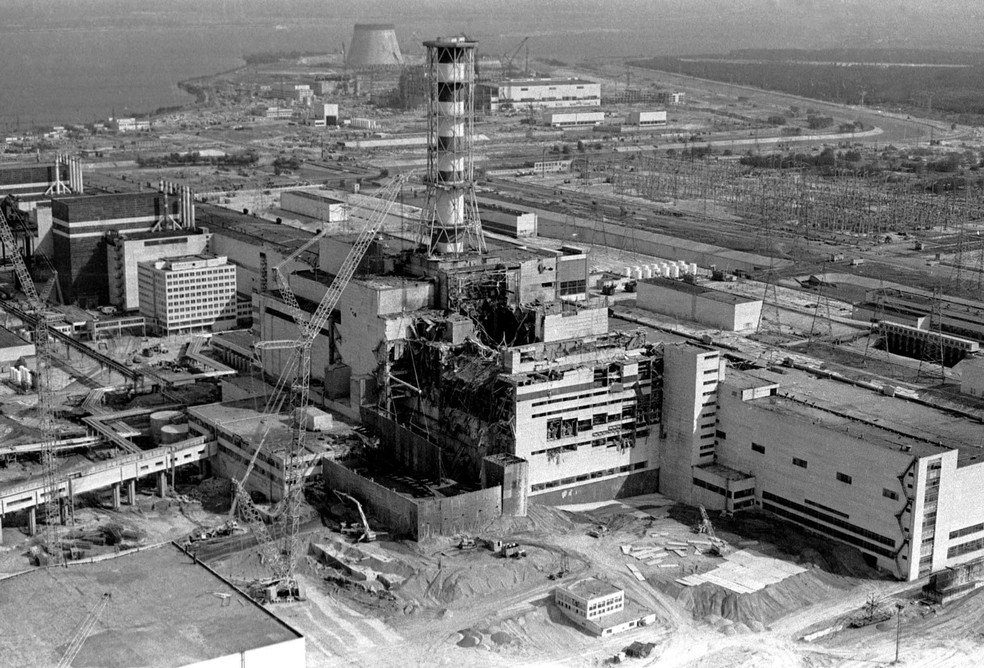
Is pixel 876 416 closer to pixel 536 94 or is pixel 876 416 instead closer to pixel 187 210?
pixel 187 210

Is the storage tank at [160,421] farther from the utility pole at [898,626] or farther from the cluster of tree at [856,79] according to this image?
the cluster of tree at [856,79]

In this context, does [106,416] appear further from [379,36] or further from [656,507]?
[379,36]

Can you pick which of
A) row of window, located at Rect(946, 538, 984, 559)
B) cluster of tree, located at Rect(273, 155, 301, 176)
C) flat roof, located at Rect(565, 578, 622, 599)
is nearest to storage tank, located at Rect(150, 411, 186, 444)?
flat roof, located at Rect(565, 578, 622, 599)

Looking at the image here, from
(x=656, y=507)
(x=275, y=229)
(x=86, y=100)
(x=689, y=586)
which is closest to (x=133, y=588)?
(x=689, y=586)

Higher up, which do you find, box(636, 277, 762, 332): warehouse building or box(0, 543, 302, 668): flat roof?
box(636, 277, 762, 332): warehouse building

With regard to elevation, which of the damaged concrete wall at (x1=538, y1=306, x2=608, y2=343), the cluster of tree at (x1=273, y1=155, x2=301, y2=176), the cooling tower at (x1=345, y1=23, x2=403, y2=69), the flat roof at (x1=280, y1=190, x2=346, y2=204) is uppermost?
the cooling tower at (x1=345, y1=23, x2=403, y2=69)

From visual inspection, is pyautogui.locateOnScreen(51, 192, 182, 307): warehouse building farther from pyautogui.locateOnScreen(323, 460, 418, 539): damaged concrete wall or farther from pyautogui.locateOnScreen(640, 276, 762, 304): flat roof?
pyautogui.locateOnScreen(323, 460, 418, 539): damaged concrete wall
